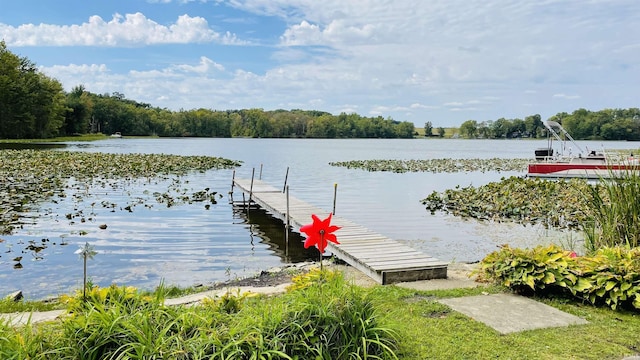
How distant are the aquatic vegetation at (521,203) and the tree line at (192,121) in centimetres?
3059

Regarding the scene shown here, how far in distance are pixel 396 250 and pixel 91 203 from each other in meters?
10.8

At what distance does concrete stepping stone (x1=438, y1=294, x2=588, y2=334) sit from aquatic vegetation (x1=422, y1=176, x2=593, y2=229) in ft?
28.7

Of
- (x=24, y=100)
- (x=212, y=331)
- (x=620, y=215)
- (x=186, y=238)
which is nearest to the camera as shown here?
(x=212, y=331)

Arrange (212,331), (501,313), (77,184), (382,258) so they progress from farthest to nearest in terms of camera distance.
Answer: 1. (77,184)
2. (382,258)
3. (501,313)
4. (212,331)

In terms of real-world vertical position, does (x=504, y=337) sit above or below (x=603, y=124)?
below

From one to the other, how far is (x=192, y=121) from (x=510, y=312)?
11199cm

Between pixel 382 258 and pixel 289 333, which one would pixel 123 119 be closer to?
pixel 382 258

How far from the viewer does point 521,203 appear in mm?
14859

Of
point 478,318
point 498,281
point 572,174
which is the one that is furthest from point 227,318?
point 572,174

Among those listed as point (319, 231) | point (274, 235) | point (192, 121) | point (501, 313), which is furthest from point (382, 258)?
point (192, 121)

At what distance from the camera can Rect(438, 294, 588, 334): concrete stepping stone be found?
436 centimetres

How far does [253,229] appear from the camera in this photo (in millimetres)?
12438

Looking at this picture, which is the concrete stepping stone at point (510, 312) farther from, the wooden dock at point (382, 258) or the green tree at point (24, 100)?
the green tree at point (24, 100)

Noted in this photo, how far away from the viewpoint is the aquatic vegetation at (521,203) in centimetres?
1358
